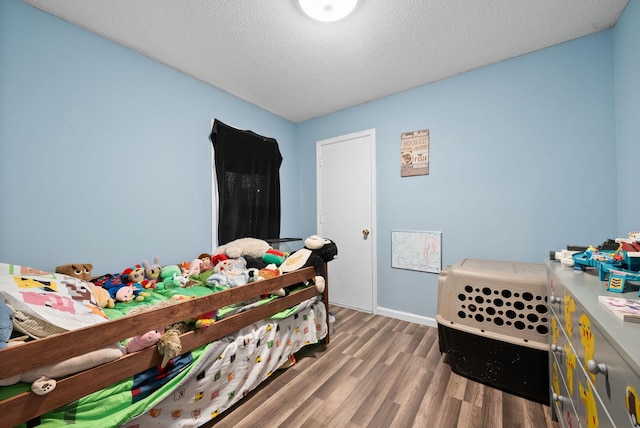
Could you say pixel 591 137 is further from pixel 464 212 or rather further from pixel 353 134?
pixel 353 134

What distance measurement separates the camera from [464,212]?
226 cm

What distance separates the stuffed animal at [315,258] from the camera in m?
2.04

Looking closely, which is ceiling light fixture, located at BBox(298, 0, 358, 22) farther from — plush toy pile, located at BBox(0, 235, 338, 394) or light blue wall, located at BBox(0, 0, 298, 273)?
plush toy pile, located at BBox(0, 235, 338, 394)

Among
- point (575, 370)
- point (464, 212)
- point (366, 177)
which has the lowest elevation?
point (575, 370)

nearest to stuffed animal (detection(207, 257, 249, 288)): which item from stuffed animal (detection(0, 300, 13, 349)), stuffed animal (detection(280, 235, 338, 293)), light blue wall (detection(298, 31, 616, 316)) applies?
stuffed animal (detection(280, 235, 338, 293))

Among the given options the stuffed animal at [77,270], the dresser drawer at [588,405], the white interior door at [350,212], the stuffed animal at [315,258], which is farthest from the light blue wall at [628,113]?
the stuffed animal at [77,270]

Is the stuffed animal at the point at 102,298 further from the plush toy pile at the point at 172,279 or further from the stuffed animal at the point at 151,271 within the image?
the stuffed animal at the point at 151,271

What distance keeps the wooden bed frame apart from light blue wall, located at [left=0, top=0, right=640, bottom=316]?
3.33ft

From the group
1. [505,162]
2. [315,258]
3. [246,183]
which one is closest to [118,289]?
[315,258]

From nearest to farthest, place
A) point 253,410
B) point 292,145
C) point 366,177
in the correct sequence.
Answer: point 253,410 → point 366,177 → point 292,145

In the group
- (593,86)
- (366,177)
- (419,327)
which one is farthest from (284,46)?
(419,327)

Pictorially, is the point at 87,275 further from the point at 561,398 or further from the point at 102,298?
the point at 561,398

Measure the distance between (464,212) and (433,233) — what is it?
33 centimetres

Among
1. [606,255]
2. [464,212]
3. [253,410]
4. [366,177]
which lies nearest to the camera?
[606,255]
